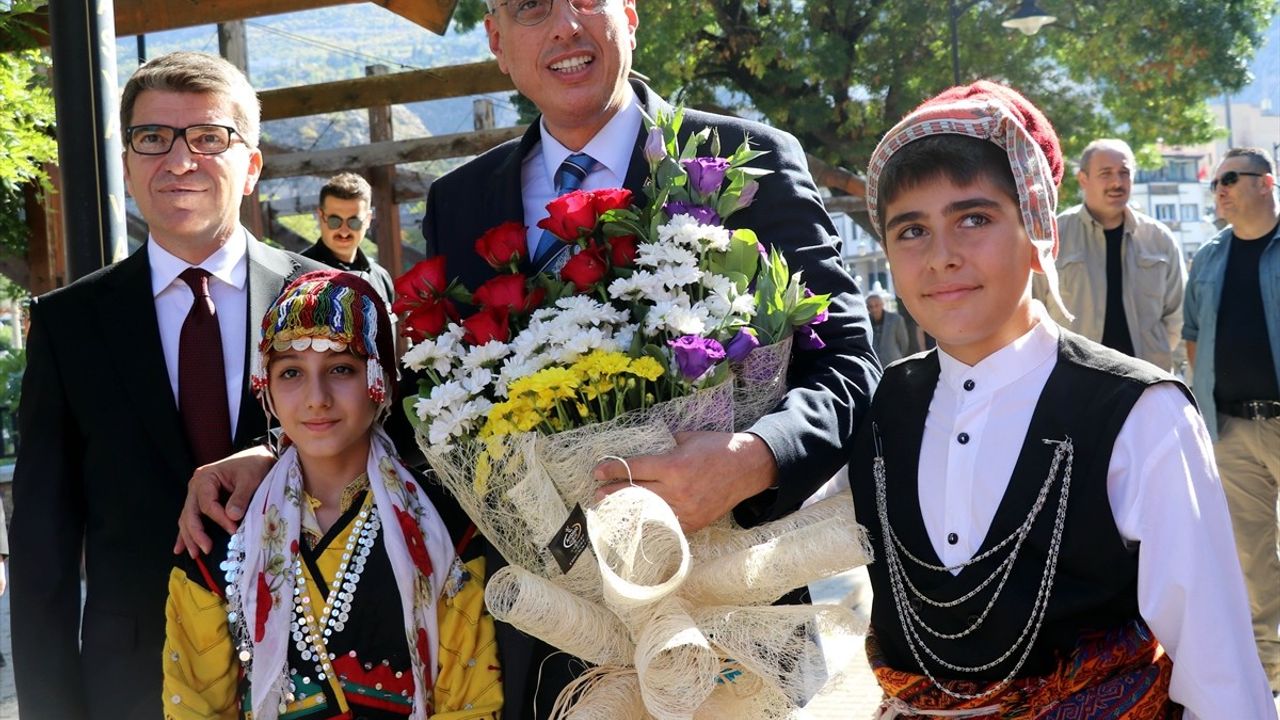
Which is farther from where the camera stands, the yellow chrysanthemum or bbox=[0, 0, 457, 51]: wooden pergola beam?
bbox=[0, 0, 457, 51]: wooden pergola beam

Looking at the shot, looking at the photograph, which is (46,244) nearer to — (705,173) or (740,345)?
(705,173)

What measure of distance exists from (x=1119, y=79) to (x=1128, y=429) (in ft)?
54.0

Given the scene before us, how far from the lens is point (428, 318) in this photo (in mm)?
2391

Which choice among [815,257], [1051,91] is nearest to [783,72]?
[1051,91]

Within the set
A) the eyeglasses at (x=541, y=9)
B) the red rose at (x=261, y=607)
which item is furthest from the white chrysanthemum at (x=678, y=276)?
the red rose at (x=261, y=607)

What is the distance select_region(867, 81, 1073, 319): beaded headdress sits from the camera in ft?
7.37

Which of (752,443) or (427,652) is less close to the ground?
(752,443)

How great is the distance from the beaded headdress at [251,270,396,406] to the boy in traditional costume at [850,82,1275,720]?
1046mm

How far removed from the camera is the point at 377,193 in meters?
11.8

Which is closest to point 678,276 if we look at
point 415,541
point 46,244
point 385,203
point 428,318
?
point 428,318

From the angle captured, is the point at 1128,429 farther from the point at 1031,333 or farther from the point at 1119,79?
the point at 1119,79

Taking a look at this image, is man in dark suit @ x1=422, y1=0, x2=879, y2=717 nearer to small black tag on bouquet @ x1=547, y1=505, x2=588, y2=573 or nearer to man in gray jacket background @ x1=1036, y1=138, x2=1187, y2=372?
small black tag on bouquet @ x1=547, y1=505, x2=588, y2=573

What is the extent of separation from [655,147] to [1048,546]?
3.21ft

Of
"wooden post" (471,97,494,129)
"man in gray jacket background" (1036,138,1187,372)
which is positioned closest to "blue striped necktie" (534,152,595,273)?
"man in gray jacket background" (1036,138,1187,372)
